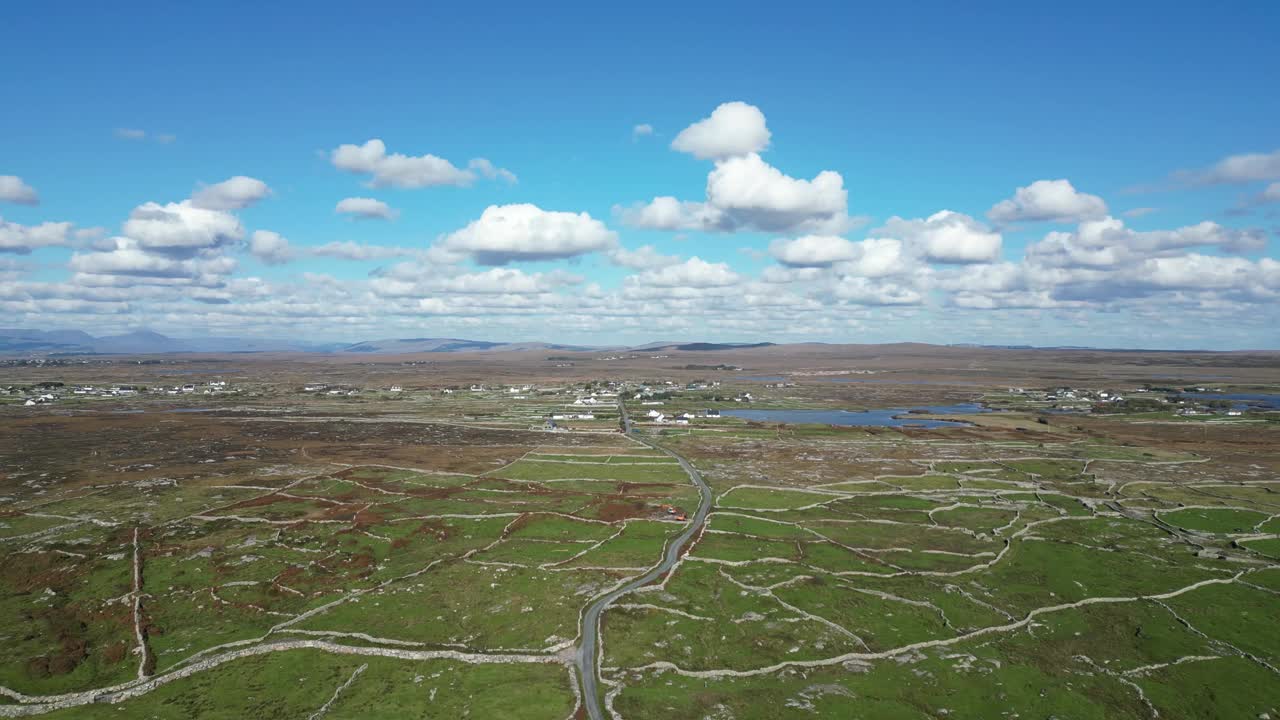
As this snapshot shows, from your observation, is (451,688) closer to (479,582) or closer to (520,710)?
(520,710)

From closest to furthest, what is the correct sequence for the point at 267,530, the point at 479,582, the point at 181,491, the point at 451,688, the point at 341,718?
the point at 341,718 → the point at 451,688 → the point at 479,582 → the point at 267,530 → the point at 181,491

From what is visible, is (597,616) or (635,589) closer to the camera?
(597,616)

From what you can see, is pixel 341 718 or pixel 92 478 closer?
pixel 341 718

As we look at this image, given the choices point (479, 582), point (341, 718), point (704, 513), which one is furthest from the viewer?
Result: point (704, 513)

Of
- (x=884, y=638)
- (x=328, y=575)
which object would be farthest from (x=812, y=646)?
(x=328, y=575)

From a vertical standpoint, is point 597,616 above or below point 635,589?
below

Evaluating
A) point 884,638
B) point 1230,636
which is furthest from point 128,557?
point 1230,636

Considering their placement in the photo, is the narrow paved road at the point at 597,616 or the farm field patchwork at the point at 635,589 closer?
the narrow paved road at the point at 597,616

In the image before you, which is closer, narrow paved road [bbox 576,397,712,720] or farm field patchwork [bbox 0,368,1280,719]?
narrow paved road [bbox 576,397,712,720]

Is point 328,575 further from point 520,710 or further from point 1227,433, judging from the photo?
point 1227,433
